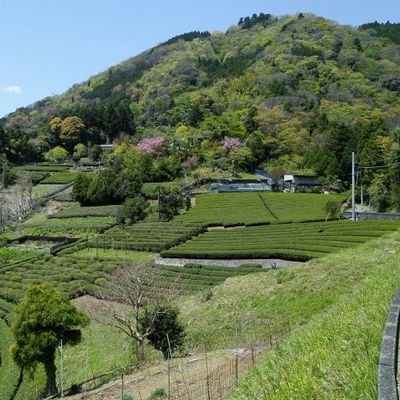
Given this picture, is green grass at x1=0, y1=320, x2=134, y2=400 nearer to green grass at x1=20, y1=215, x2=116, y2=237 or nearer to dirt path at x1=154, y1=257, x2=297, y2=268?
dirt path at x1=154, y1=257, x2=297, y2=268

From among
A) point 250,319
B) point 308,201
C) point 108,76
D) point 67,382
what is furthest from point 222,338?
point 108,76

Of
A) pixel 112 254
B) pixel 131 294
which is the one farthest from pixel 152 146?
pixel 131 294

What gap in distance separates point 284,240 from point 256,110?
5420 centimetres

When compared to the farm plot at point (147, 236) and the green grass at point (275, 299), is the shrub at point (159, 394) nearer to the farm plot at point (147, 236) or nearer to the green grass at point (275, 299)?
the green grass at point (275, 299)

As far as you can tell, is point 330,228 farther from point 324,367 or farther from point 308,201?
point 324,367

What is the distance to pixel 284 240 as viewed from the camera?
132 ft

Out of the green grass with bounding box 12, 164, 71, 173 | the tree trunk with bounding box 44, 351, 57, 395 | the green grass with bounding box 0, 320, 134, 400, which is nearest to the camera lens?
the tree trunk with bounding box 44, 351, 57, 395

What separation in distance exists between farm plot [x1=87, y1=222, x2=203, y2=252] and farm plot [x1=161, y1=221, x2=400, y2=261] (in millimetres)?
1605

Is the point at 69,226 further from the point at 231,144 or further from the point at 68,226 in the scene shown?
the point at 231,144

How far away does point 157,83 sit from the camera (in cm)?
14138

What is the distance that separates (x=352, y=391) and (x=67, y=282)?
3396 centimetres

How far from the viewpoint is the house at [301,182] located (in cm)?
6919

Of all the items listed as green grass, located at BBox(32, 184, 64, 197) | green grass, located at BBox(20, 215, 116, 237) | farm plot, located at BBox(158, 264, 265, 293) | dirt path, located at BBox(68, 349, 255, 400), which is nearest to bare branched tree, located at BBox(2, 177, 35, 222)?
green grass, located at BBox(32, 184, 64, 197)

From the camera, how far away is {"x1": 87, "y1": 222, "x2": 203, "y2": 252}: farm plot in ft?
150
